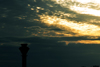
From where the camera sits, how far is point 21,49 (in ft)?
175

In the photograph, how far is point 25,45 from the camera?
53.5 metres

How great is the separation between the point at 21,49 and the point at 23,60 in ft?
3.87

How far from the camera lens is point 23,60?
53.3 meters

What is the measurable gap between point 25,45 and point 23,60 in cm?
160

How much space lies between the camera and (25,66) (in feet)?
175

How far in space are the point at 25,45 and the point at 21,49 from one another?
1.96 ft

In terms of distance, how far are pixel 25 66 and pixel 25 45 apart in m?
2.21

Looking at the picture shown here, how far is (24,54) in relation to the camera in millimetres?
53594

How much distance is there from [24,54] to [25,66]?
1.29 meters
